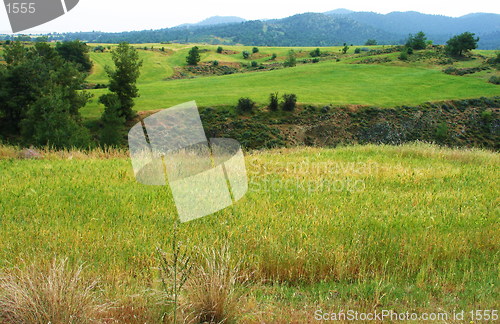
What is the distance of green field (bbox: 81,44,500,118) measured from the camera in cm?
4184

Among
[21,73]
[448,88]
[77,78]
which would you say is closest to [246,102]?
[77,78]

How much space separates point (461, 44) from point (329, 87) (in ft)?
118

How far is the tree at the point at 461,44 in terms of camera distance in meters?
68.1

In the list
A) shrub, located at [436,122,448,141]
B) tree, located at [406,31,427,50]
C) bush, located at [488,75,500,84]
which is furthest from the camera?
tree, located at [406,31,427,50]

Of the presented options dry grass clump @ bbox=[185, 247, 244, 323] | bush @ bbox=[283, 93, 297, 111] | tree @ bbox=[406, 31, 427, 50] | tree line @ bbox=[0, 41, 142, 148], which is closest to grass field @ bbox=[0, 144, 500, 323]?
dry grass clump @ bbox=[185, 247, 244, 323]

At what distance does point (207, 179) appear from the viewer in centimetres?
845

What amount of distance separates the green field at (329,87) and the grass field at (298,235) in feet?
104

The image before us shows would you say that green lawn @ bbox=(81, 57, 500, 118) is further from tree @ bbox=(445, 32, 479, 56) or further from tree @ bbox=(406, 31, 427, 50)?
tree @ bbox=(406, 31, 427, 50)

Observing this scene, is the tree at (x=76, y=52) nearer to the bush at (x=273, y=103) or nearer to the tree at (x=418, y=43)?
the bush at (x=273, y=103)

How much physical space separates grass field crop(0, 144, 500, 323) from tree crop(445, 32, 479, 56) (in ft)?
236

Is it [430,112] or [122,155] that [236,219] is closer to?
[122,155]

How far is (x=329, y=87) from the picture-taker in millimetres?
50156

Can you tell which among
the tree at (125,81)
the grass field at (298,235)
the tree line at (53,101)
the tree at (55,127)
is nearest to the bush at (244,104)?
the tree at (125,81)

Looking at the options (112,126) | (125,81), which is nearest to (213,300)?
(112,126)
